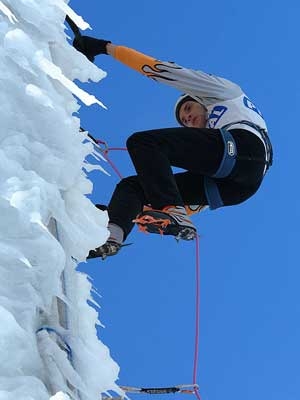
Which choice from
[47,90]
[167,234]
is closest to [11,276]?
[47,90]

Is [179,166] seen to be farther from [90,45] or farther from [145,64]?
[90,45]

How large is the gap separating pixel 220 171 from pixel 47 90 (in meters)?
2.15

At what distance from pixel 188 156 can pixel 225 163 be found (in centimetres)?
21

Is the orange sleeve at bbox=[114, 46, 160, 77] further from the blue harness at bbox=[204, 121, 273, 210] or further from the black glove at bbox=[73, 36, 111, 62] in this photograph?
the blue harness at bbox=[204, 121, 273, 210]

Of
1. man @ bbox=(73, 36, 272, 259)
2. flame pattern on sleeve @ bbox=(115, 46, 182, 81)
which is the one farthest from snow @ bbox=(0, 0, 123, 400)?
flame pattern on sleeve @ bbox=(115, 46, 182, 81)

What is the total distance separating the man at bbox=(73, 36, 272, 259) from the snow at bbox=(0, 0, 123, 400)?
4.93ft

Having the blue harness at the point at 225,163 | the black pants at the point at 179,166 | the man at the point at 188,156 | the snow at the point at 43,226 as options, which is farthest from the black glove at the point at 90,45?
the snow at the point at 43,226

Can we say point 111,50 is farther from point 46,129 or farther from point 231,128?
point 46,129

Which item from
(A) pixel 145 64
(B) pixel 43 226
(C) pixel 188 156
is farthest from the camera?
(A) pixel 145 64

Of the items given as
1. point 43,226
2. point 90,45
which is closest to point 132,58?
point 90,45

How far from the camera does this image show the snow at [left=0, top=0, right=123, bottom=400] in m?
1.65

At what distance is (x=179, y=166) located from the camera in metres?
4.01

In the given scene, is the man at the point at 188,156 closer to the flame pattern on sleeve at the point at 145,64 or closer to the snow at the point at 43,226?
the flame pattern on sleeve at the point at 145,64

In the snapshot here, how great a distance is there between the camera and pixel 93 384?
5.66 feet
